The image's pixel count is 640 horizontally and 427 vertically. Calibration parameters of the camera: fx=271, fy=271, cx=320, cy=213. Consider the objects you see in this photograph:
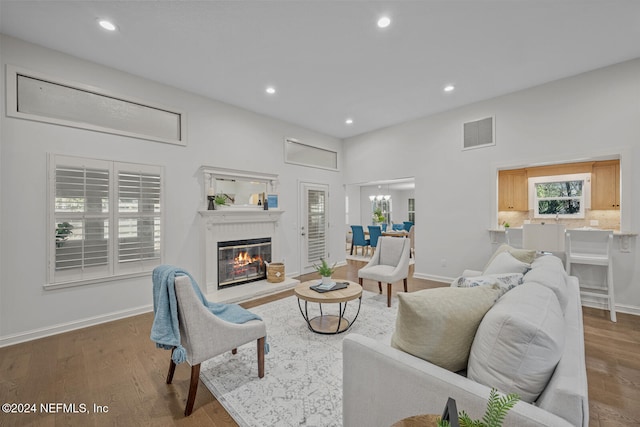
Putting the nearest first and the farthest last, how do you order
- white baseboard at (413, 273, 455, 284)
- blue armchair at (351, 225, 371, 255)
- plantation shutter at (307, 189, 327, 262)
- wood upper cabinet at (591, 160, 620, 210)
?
wood upper cabinet at (591, 160, 620, 210)
white baseboard at (413, 273, 455, 284)
plantation shutter at (307, 189, 327, 262)
blue armchair at (351, 225, 371, 255)

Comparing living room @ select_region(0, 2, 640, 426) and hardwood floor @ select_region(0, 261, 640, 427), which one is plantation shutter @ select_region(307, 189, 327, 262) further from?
hardwood floor @ select_region(0, 261, 640, 427)

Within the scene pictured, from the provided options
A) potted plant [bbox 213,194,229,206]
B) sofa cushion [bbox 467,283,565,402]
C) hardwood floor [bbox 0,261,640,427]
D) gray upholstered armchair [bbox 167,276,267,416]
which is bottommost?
hardwood floor [bbox 0,261,640,427]

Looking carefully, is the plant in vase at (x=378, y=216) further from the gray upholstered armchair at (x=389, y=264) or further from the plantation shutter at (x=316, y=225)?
the gray upholstered armchair at (x=389, y=264)

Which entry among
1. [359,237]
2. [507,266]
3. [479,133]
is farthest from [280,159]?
[507,266]

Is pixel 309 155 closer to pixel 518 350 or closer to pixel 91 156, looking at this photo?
pixel 91 156

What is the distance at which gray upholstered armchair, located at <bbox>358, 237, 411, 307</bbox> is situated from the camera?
3.77m

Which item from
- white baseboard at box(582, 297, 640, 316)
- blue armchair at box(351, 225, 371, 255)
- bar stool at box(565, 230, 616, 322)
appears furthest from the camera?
blue armchair at box(351, 225, 371, 255)

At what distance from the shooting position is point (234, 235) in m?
4.63

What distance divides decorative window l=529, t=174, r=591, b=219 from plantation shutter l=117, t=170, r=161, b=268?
23.1 ft

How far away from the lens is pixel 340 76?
3.80 meters

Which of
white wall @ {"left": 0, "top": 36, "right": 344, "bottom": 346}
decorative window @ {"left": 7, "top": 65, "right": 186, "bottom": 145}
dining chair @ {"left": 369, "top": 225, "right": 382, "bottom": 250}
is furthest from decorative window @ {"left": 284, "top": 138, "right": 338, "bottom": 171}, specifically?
decorative window @ {"left": 7, "top": 65, "right": 186, "bottom": 145}

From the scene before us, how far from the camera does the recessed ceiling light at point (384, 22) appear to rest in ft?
8.70

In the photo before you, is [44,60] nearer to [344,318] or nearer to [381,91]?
[381,91]

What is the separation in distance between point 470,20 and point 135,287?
503 centimetres
